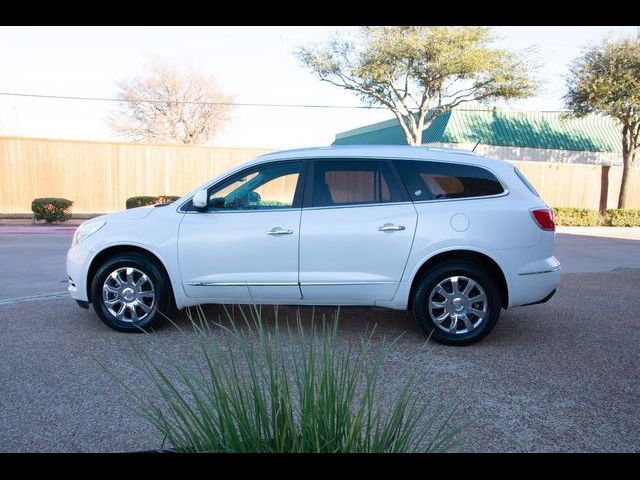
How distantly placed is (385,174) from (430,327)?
5.26 ft

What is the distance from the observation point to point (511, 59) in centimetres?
2242

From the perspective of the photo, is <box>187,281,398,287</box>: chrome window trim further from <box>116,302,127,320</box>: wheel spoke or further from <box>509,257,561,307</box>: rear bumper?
<box>509,257,561,307</box>: rear bumper

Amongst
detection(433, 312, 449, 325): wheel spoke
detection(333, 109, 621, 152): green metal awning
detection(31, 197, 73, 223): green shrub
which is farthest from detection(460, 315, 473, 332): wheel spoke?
detection(333, 109, 621, 152): green metal awning

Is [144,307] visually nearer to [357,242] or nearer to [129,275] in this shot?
[129,275]

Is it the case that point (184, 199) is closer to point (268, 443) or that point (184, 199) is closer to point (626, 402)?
point (268, 443)

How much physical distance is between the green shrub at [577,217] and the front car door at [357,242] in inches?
697

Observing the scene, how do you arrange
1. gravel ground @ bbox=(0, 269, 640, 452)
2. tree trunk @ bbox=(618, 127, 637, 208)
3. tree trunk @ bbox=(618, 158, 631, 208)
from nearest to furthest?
gravel ground @ bbox=(0, 269, 640, 452), tree trunk @ bbox=(618, 127, 637, 208), tree trunk @ bbox=(618, 158, 631, 208)

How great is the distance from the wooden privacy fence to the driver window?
1552cm

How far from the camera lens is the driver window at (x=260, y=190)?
5.16m

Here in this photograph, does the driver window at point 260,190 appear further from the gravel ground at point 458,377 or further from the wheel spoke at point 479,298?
the wheel spoke at point 479,298

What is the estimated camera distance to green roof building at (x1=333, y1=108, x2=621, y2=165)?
26.7m

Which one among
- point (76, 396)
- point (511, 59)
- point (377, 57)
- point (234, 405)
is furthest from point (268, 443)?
point (511, 59)

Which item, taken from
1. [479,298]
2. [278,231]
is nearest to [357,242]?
[278,231]

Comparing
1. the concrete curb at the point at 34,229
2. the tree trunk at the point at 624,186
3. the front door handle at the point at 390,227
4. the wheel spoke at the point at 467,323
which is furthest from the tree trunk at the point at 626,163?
the concrete curb at the point at 34,229
